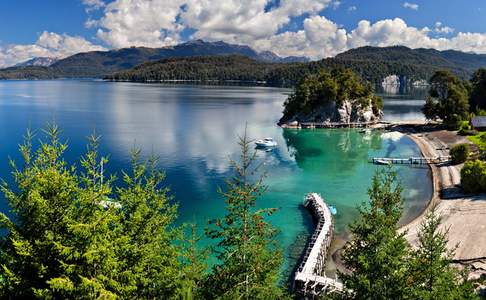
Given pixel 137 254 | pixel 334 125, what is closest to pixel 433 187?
pixel 137 254

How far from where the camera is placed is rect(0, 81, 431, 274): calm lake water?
51281 millimetres

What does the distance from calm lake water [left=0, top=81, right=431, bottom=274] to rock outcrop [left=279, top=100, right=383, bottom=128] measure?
873 cm

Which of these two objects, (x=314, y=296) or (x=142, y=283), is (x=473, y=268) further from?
(x=142, y=283)

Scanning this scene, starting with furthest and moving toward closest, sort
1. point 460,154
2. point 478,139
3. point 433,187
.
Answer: point 478,139
point 460,154
point 433,187

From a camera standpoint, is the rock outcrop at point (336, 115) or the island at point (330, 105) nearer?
the island at point (330, 105)

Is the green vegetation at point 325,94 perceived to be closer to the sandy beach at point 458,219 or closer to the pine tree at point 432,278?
the sandy beach at point 458,219

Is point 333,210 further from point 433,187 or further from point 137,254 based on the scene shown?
point 137,254

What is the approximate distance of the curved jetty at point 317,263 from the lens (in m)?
30.7

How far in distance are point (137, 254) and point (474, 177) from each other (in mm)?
49550

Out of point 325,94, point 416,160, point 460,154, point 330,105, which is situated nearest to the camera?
point 460,154

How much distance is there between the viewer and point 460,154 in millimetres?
70875

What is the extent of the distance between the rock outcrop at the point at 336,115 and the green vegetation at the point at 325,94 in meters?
1.14

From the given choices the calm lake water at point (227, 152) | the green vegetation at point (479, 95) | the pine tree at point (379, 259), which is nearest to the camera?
the pine tree at point (379, 259)

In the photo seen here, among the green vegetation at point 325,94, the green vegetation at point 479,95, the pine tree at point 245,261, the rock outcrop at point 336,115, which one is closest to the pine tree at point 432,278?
the pine tree at point 245,261
